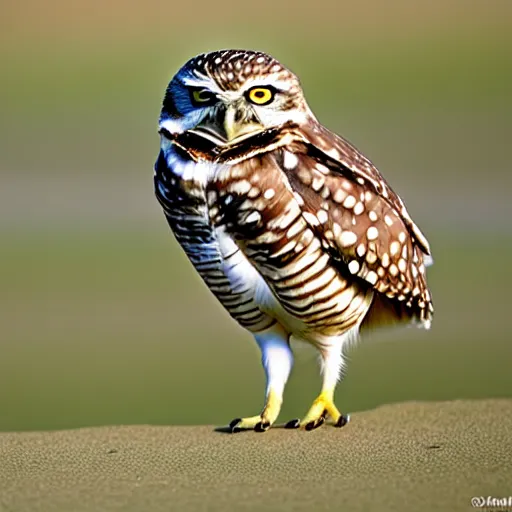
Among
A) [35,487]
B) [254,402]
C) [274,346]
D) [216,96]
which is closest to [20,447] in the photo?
[35,487]

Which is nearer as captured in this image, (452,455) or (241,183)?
(452,455)

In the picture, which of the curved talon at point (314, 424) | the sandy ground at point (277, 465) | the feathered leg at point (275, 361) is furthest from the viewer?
the feathered leg at point (275, 361)

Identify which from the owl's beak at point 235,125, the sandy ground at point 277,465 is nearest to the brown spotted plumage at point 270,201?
the owl's beak at point 235,125

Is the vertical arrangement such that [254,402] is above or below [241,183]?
below

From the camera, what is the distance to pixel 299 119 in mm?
4234

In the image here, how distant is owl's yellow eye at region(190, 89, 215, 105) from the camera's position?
4105mm

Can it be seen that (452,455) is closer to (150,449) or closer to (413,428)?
(413,428)

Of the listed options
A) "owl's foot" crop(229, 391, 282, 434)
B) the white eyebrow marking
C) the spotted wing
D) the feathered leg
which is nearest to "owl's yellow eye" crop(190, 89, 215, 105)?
the white eyebrow marking

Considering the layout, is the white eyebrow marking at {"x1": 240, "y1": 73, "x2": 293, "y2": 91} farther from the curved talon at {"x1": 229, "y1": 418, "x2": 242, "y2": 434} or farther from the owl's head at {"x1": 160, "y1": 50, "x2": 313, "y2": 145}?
the curved talon at {"x1": 229, "y1": 418, "x2": 242, "y2": 434}

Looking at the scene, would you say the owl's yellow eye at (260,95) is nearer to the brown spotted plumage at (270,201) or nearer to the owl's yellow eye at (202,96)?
the brown spotted plumage at (270,201)

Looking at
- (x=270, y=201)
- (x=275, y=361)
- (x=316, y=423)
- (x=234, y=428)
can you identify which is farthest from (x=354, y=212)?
(x=234, y=428)

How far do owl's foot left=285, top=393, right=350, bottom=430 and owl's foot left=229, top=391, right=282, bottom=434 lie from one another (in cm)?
7

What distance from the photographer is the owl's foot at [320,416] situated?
4422 millimetres

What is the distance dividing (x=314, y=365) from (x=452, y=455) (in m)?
1.00
